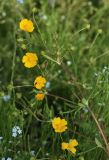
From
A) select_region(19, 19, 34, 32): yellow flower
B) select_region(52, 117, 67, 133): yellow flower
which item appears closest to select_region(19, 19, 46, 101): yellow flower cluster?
select_region(19, 19, 34, 32): yellow flower

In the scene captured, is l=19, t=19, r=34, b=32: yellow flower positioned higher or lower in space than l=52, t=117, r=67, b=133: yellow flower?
higher

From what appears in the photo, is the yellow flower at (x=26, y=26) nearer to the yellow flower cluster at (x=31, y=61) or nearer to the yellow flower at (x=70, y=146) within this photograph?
the yellow flower cluster at (x=31, y=61)

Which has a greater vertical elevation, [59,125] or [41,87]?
[41,87]

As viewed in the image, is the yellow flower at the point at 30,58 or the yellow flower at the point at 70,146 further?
the yellow flower at the point at 30,58


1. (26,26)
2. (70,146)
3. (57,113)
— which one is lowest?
(70,146)

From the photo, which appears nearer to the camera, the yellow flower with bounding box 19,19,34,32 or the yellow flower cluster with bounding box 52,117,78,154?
the yellow flower cluster with bounding box 52,117,78,154

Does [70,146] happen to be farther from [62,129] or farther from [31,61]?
[31,61]

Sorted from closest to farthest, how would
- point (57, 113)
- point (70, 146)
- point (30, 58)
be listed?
point (70, 146) < point (30, 58) < point (57, 113)

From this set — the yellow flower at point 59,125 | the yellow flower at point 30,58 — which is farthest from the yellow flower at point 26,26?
the yellow flower at point 59,125

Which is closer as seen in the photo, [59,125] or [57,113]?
[59,125]

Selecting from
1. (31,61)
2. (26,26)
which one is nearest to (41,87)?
(31,61)

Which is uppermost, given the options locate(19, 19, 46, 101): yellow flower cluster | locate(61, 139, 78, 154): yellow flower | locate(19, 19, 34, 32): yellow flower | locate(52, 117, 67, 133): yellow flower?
locate(19, 19, 34, 32): yellow flower

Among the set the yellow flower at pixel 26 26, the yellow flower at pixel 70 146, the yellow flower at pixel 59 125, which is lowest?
the yellow flower at pixel 70 146

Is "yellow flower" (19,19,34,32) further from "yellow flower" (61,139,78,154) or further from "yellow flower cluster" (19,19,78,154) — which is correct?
"yellow flower" (61,139,78,154)
